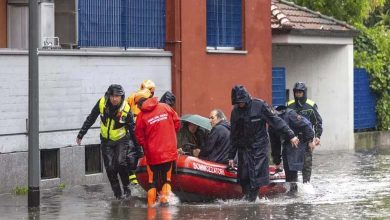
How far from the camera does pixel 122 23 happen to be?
19484 millimetres

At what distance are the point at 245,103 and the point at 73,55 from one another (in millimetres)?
3892

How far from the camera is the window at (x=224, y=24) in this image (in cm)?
2158

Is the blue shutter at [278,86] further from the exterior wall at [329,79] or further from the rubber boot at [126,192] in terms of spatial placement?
the rubber boot at [126,192]

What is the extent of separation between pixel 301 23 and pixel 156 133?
10.5 meters

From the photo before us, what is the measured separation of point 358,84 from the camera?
92.9 ft

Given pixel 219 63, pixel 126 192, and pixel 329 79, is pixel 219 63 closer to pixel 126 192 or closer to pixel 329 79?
pixel 126 192

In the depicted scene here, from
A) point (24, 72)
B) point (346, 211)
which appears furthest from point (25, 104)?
point (346, 211)

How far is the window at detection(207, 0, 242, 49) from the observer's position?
21578mm

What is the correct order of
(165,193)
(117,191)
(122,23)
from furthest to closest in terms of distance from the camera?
(122,23) < (117,191) < (165,193)

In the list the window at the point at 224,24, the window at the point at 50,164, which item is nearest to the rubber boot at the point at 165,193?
the window at the point at 50,164

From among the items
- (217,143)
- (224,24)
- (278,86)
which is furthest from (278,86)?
(217,143)

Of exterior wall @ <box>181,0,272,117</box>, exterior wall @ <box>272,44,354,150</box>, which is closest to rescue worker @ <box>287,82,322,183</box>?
exterior wall @ <box>181,0,272,117</box>

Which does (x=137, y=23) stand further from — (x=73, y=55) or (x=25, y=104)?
(x=25, y=104)

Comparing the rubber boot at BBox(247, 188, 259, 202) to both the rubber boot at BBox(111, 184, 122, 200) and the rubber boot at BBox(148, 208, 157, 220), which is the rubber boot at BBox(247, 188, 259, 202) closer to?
the rubber boot at BBox(148, 208, 157, 220)
